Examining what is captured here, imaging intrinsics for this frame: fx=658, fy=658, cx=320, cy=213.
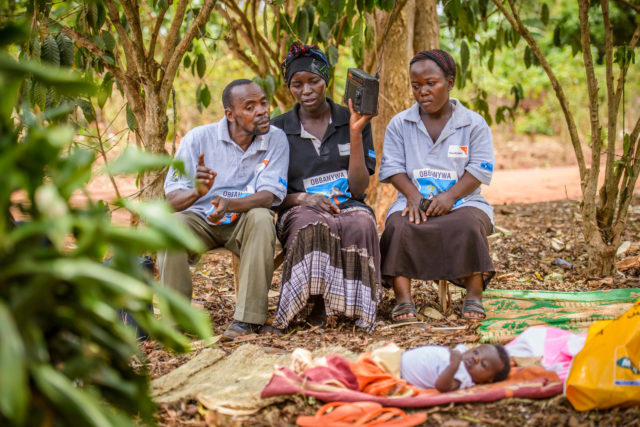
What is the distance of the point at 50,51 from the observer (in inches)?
143

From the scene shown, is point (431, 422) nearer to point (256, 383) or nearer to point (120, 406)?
point (256, 383)

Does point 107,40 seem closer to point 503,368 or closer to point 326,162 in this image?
point 326,162

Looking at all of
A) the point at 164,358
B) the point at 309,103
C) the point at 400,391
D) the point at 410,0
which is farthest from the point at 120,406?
the point at 410,0

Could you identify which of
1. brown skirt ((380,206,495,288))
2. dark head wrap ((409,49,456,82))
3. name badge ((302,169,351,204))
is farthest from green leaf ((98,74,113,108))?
brown skirt ((380,206,495,288))

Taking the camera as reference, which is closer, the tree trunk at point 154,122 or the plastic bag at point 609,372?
the plastic bag at point 609,372

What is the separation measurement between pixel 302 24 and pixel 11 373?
12.2 ft

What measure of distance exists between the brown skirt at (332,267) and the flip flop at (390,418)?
111 centimetres

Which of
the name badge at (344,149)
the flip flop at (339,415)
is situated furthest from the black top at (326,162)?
the flip flop at (339,415)

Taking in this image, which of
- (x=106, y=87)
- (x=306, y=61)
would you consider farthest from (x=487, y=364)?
(x=106, y=87)

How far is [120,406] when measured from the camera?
5.63ft

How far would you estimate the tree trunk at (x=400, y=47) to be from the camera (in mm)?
5449

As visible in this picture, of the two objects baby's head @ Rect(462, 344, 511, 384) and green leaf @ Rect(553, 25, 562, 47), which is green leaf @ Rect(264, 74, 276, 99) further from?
baby's head @ Rect(462, 344, 511, 384)

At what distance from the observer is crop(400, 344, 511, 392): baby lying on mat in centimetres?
261

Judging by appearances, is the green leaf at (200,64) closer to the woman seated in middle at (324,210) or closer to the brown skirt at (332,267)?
the woman seated in middle at (324,210)
